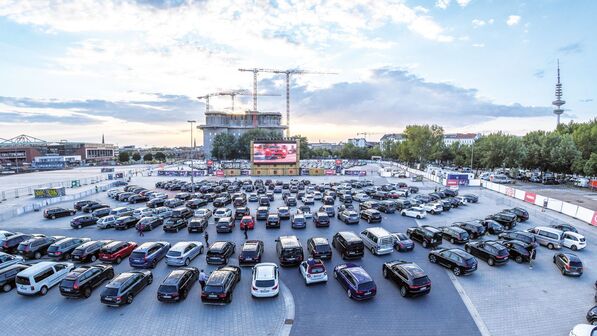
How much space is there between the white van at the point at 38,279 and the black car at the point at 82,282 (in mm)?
1376

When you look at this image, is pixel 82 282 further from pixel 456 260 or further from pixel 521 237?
pixel 521 237

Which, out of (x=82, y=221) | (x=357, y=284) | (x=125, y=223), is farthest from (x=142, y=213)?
(x=357, y=284)

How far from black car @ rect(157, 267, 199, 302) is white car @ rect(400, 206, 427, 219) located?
2133 cm

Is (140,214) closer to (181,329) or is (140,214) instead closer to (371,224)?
(181,329)

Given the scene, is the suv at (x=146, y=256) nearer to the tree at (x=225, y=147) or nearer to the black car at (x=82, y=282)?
the black car at (x=82, y=282)

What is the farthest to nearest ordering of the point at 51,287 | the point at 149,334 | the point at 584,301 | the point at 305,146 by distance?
the point at 305,146
the point at 51,287
the point at 584,301
the point at 149,334

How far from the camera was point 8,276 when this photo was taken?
1420 centimetres

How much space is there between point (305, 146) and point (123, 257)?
117 meters

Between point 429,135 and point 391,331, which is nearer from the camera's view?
point 391,331

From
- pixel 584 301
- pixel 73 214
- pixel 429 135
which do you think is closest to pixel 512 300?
pixel 584 301

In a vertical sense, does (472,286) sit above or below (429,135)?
below

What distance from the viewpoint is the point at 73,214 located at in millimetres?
29984

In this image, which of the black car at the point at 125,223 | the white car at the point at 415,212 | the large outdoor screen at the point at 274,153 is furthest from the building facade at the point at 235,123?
the black car at the point at 125,223

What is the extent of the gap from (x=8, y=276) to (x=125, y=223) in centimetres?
999
